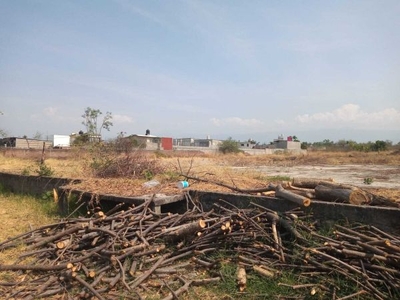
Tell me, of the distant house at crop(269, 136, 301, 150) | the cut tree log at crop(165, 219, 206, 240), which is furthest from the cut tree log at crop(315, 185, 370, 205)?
the distant house at crop(269, 136, 301, 150)

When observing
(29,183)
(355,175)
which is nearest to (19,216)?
(29,183)

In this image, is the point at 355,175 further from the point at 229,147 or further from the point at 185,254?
the point at 229,147

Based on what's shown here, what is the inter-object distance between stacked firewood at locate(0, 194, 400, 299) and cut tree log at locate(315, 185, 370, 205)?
0.56 metres

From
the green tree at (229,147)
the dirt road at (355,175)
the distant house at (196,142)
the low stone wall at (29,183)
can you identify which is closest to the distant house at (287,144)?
the distant house at (196,142)

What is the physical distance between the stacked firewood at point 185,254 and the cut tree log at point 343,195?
0.56m

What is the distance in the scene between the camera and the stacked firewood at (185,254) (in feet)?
12.8

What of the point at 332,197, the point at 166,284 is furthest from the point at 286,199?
the point at 166,284

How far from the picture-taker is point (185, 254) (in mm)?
4914

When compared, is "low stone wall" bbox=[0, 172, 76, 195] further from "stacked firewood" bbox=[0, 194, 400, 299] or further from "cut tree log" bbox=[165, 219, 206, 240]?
"cut tree log" bbox=[165, 219, 206, 240]

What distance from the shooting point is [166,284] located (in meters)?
4.16

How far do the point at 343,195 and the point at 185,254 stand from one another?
2.55 meters

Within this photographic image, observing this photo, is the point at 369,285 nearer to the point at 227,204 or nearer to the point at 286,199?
the point at 286,199

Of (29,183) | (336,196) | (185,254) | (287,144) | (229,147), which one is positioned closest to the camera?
(185,254)

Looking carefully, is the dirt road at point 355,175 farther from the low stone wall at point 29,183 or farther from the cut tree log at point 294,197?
the low stone wall at point 29,183
